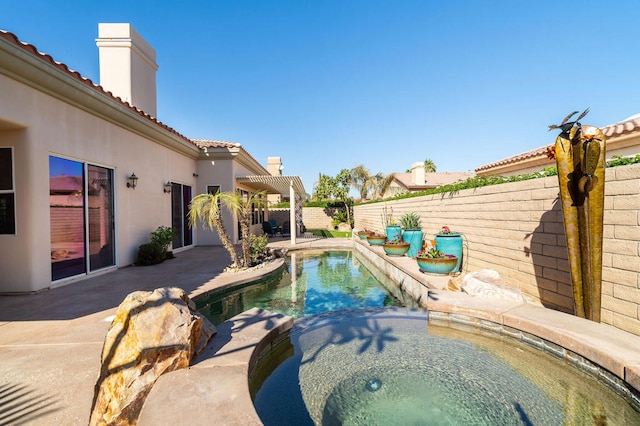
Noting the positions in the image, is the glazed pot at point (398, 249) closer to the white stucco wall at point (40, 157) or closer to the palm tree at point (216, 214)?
the palm tree at point (216, 214)

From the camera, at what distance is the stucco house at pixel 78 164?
495 centimetres

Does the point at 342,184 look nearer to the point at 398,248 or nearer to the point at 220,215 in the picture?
the point at 398,248

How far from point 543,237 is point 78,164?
30.2 ft

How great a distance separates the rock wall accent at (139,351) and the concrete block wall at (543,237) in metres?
4.69

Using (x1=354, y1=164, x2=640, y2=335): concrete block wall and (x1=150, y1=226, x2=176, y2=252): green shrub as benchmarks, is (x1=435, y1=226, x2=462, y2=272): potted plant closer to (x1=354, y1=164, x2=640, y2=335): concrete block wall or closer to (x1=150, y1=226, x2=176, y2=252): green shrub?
(x1=354, y1=164, x2=640, y2=335): concrete block wall

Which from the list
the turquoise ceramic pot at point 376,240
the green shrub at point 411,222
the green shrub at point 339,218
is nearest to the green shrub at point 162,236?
the turquoise ceramic pot at point 376,240

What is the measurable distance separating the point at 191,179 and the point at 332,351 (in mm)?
10143

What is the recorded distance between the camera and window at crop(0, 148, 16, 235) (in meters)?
4.98

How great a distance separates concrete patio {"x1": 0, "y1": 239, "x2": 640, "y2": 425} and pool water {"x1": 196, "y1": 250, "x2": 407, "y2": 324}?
2.30ft

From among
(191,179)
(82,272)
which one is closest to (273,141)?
(191,179)

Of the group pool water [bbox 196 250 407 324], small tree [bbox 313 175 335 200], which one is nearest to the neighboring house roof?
small tree [bbox 313 175 335 200]

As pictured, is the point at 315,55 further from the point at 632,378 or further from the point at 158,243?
the point at 632,378

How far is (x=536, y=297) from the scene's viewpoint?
440cm

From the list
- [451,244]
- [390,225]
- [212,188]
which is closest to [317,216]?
[212,188]
